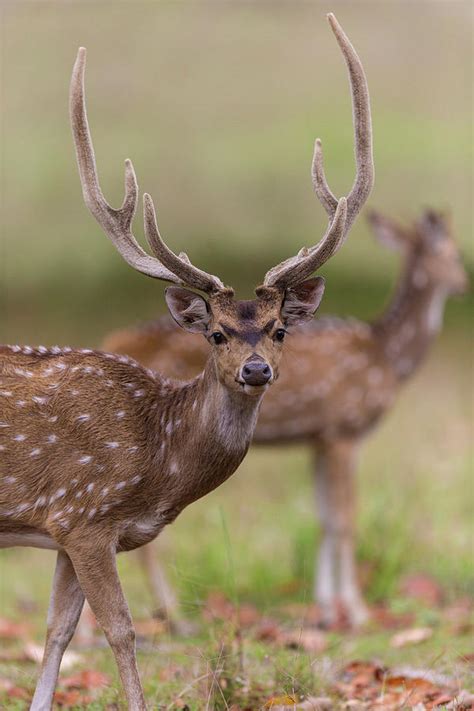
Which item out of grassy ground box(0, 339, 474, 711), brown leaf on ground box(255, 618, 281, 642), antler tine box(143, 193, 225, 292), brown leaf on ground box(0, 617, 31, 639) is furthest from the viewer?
brown leaf on ground box(0, 617, 31, 639)

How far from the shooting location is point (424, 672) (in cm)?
632

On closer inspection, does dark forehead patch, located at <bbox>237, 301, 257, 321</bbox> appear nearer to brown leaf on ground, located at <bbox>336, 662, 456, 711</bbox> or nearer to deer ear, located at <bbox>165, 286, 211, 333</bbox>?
deer ear, located at <bbox>165, 286, 211, 333</bbox>

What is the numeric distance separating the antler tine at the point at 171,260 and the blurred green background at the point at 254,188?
3.34 m

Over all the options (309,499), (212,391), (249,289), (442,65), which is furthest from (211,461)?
(442,65)

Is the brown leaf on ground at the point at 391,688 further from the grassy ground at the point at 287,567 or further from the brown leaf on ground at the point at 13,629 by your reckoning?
the brown leaf on ground at the point at 13,629

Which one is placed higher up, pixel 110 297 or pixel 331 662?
pixel 110 297

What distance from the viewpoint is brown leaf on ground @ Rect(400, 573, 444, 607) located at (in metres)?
9.12

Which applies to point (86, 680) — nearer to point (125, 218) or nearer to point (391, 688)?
point (391, 688)

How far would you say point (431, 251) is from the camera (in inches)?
416

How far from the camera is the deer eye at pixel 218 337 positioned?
17.7ft

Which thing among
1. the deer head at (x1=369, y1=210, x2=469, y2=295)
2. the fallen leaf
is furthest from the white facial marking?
the deer head at (x1=369, y1=210, x2=469, y2=295)

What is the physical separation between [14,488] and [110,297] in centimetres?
1205

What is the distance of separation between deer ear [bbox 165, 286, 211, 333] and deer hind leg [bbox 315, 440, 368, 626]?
Answer: 13.3 feet

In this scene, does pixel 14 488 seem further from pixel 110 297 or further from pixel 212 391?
pixel 110 297
